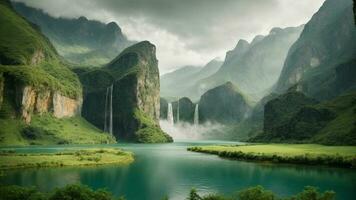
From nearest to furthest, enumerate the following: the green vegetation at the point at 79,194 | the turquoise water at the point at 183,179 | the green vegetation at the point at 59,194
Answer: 1. the green vegetation at the point at 59,194
2. the green vegetation at the point at 79,194
3. the turquoise water at the point at 183,179

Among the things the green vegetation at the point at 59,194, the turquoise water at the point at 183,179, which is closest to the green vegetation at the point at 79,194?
the green vegetation at the point at 59,194

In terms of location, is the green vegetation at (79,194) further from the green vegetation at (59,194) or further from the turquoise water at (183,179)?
the turquoise water at (183,179)

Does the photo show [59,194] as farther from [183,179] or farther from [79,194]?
[183,179]

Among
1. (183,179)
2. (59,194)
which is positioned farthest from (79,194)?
(183,179)

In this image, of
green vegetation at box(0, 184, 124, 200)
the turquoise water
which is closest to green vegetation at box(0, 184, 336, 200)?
green vegetation at box(0, 184, 124, 200)

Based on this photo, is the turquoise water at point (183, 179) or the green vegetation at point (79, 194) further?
the turquoise water at point (183, 179)

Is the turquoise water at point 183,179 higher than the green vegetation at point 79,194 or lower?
lower

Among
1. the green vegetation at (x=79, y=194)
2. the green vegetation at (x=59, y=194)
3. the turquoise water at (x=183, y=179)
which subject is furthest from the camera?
the turquoise water at (x=183, y=179)

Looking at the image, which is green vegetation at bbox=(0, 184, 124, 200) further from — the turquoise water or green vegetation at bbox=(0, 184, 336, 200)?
the turquoise water
